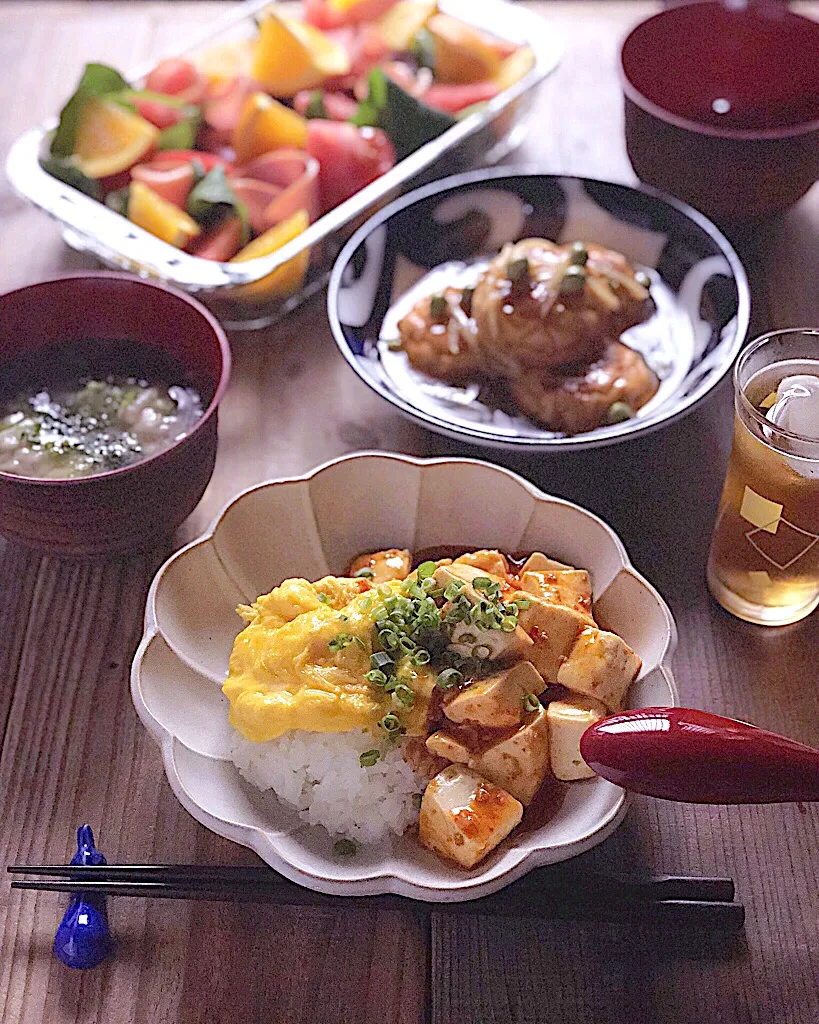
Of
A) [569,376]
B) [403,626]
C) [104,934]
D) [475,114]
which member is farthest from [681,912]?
[475,114]

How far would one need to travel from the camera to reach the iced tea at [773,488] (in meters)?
Result: 1.38

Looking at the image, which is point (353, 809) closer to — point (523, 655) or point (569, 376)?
point (523, 655)

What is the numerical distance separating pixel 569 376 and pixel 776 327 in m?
0.48

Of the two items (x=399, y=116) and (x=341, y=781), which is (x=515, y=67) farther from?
(x=341, y=781)

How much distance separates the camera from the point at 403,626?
1351 mm

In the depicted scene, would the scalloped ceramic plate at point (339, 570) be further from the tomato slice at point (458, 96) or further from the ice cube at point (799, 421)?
the tomato slice at point (458, 96)

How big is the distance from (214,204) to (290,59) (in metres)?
0.46

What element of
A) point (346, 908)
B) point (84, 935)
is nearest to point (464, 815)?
point (346, 908)

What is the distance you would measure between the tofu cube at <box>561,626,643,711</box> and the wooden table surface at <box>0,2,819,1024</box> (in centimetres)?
20

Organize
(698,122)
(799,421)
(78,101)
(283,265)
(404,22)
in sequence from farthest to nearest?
(404,22), (698,122), (78,101), (283,265), (799,421)

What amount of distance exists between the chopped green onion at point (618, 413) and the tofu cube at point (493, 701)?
581mm

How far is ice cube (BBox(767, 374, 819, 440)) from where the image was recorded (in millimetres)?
1374

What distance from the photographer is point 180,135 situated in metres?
2.21

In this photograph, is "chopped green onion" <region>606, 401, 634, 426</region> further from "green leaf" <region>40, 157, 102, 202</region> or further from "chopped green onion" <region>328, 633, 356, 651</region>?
"green leaf" <region>40, 157, 102, 202</region>
